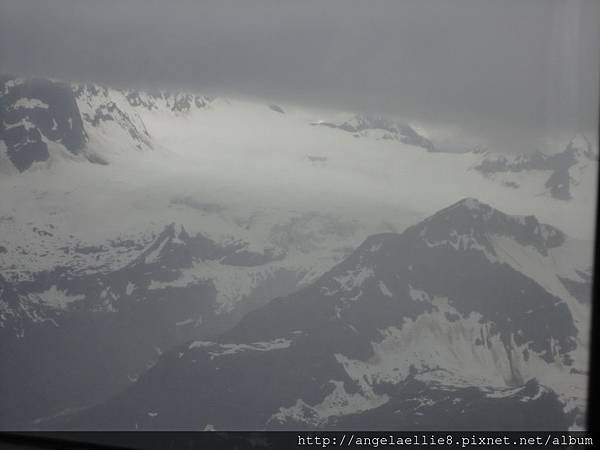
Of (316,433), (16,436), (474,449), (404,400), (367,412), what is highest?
(16,436)

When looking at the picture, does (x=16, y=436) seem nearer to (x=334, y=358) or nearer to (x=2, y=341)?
(x=2, y=341)

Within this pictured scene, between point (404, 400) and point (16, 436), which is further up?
point (16, 436)

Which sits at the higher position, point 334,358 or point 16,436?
point 16,436

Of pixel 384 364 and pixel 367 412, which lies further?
pixel 367 412

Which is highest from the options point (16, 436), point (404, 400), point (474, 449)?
point (16, 436)

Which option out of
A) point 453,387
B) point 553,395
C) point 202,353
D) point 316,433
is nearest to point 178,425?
point 202,353

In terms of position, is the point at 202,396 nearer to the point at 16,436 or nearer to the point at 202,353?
the point at 202,353

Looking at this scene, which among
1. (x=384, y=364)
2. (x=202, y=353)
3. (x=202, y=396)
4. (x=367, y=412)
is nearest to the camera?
(x=202, y=353)

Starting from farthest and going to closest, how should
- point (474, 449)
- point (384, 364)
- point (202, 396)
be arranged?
point (384, 364)
point (202, 396)
point (474, 449)

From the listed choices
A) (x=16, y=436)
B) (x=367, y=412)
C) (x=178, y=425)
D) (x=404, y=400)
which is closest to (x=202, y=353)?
(x=178, y=425)
